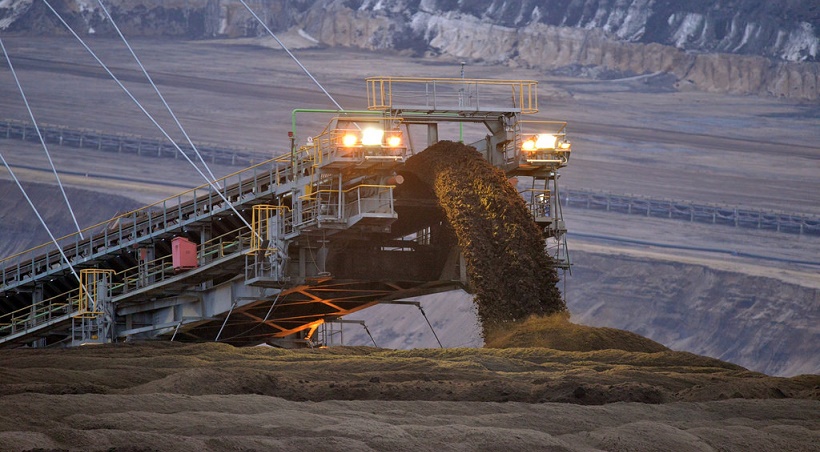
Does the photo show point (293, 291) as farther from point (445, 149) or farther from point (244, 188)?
point (445, 149)

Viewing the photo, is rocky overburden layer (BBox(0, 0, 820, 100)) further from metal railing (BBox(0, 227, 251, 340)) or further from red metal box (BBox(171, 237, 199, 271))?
red metal box (BBox(171, 237, 199, 271))

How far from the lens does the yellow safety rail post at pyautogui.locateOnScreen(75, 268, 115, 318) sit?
40.5 metres

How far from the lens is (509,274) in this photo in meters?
32.1

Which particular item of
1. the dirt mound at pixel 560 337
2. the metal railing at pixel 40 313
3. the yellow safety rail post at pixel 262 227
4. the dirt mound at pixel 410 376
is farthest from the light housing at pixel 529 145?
the metal railing at pixel 40 313

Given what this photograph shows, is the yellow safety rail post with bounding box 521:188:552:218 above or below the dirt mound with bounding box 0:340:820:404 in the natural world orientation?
above

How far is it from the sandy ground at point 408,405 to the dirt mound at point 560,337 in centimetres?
275

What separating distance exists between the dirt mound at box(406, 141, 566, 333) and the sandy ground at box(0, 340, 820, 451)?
3787 mm

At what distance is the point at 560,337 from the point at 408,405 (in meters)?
11.8

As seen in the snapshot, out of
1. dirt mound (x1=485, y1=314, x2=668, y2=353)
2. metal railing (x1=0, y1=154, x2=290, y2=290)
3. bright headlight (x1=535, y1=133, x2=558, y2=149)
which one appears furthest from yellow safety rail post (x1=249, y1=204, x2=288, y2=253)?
dirt mound (x1=485, y1=314, x2=668, y2=353)

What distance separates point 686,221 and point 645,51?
21.3m

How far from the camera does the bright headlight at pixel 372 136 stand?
34.4 metres

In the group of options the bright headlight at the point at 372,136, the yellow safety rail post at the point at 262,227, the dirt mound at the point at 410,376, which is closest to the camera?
the dirt mound at the point at 410,376

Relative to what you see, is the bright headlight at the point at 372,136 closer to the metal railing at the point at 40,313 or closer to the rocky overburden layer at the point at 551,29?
the metal railing at the point at 40,313

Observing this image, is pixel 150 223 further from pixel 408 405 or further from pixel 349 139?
pixel 408 405
